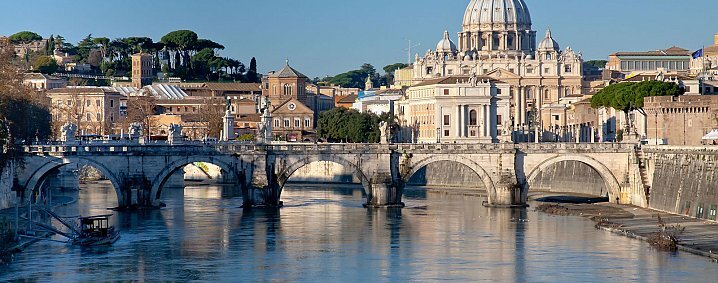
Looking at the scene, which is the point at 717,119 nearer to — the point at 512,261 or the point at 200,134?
the point at 512,261

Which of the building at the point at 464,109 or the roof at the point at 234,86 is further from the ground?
the roof at the point at 234,86

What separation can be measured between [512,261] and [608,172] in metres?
27.4

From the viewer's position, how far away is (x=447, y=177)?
119 metres

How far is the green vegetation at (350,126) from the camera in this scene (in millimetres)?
148125

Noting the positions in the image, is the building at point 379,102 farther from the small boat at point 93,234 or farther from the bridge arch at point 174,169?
the small boat at point 93,234

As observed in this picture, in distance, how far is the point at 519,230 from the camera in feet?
254

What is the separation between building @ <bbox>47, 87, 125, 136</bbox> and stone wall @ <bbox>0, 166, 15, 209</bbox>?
A: 74261mm

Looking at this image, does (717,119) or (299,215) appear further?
(717,119)

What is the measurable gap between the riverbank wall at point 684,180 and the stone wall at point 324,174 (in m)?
38.2

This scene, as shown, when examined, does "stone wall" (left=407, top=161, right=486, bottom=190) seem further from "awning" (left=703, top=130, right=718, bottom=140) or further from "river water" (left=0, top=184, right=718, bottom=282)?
"awning" (left=703, top=130, right=718, bottom=140)

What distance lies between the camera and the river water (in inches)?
2418

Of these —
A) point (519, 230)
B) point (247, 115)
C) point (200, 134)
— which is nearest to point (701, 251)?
point (519, 230)

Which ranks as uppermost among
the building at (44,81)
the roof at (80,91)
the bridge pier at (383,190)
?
the building at (44,81)

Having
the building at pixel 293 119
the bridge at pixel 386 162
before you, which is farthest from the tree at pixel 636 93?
the building at pixel 293 119
